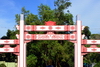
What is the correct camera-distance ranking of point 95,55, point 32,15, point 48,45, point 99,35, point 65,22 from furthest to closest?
1. point 99,35
2. point 95,55
3. point 65,22
4. point 32,15
5. point 48,45

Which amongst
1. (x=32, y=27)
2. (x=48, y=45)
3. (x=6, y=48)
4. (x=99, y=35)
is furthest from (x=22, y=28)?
(x=99, y=35)

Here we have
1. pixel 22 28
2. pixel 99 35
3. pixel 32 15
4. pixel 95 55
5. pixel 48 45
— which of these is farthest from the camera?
pixel 99 35

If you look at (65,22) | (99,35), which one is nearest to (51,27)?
(65,22)

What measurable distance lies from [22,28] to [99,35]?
3979cm

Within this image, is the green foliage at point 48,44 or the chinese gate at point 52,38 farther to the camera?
the green foliage at point 48,44

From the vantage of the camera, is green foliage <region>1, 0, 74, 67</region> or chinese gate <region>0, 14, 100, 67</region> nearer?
chinese gate <region>0, 14, 100, 67</region>

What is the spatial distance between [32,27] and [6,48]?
87.5 inches

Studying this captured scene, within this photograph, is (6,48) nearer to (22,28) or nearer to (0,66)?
(22,28)

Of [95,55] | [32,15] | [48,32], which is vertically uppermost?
[32,15]

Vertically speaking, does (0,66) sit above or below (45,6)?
below

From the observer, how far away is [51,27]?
12.9 metres

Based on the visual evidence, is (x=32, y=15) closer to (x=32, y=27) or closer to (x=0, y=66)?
(x=0, y=66)

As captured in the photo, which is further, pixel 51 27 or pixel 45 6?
pixel 45 6

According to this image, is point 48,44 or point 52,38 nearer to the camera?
point 52,38
